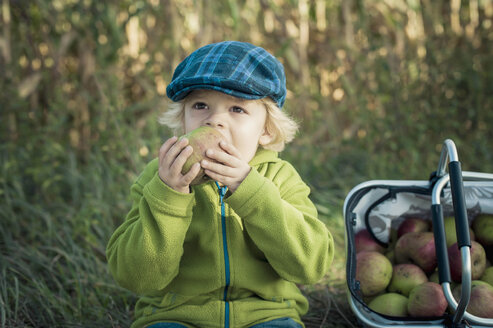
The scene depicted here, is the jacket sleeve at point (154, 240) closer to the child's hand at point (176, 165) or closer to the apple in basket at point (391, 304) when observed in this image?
the child's hand at point (176, 165)

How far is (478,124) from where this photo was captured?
3.72 metres

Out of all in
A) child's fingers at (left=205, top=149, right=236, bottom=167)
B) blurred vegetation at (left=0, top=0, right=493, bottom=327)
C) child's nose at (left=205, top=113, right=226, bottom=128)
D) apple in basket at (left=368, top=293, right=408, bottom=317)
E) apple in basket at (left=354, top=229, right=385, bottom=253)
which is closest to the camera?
child's fingers at (left=205, top=149, right=236, bottom=167)

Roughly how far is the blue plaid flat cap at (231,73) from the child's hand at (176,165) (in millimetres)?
200

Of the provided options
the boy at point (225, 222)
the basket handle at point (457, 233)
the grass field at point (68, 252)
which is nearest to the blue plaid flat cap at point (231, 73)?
the boy at point (225, 222)

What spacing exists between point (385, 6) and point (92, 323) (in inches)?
149

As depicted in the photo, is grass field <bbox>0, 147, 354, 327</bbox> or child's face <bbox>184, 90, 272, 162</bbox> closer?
child's face <bbox>184, 90, 272, 162</bbox>

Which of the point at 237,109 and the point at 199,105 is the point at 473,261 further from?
the point at 199,105

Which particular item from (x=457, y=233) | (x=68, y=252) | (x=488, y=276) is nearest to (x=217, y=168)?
(x=457, y=233)

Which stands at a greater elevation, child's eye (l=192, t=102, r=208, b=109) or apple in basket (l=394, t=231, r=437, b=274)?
child's eye (l=192, t=102, r=208, b=109)

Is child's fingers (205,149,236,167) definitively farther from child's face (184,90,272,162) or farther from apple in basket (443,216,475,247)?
apple in basket (443,216,475,247)

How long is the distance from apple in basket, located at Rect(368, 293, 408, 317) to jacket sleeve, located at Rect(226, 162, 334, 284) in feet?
1.44

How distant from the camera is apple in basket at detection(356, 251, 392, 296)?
6.24 ft

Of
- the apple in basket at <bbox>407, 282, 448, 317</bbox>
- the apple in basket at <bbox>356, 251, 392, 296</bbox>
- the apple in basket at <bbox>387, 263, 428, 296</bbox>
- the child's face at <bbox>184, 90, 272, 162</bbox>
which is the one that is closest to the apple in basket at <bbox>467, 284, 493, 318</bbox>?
the apple in basket at <bbox>407, 282, 448, 317</bbox>

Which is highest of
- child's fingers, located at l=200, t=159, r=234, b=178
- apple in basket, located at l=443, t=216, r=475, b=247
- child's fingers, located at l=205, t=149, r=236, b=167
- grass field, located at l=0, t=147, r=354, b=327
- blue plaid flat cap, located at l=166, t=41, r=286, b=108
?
blue plaid flat cap, located at l=166, t=41, r=286, b=108
